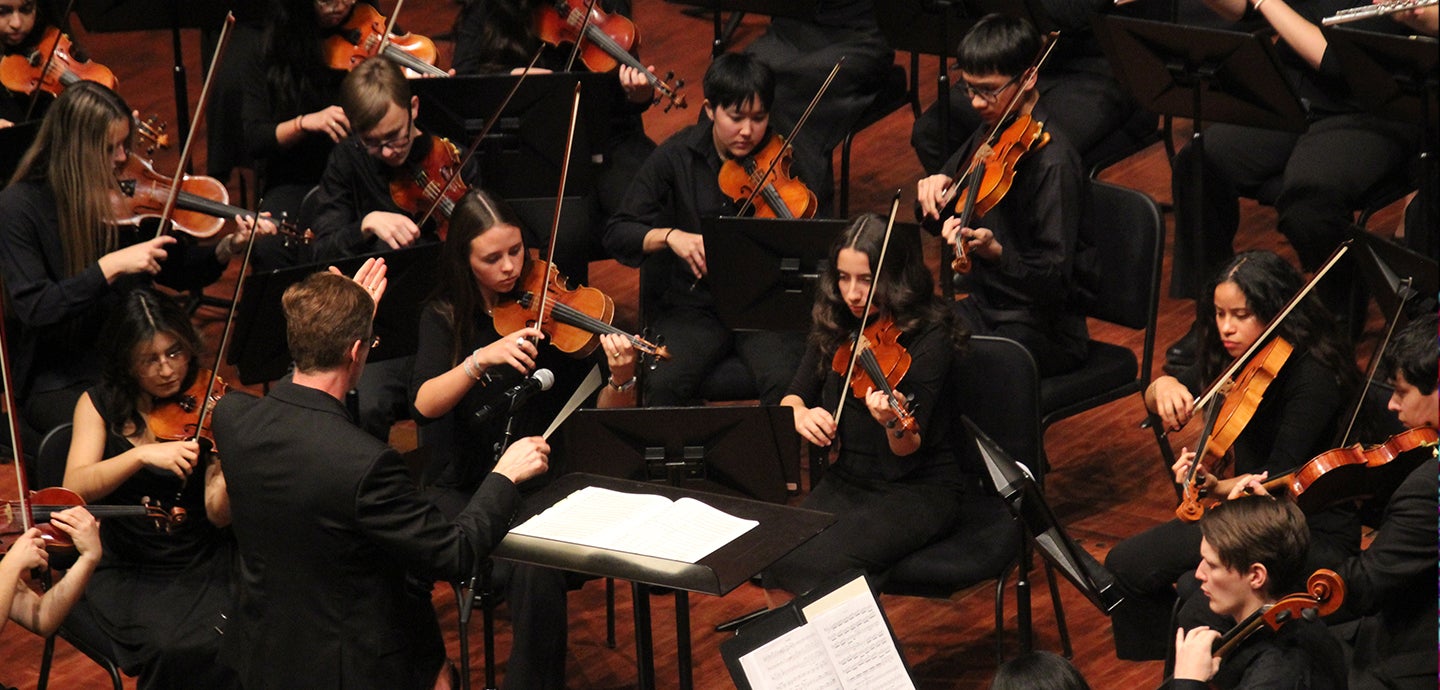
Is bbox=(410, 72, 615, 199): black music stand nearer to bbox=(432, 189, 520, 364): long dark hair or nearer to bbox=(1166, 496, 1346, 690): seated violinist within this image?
bbox=(432, 189, 520, 364): long dark hair

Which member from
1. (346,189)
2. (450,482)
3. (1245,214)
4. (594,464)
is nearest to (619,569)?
(594,464)

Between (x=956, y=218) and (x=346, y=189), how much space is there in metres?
1.65

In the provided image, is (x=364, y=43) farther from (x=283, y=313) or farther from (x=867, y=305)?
(x=867, y=305)

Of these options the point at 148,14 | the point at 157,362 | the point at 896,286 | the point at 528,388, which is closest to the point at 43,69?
the point at 148,14

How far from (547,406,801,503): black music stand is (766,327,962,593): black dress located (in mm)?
265

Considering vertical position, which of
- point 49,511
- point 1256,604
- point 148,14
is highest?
point 148,14

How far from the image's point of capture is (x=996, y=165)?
164 inches

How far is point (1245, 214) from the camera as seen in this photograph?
5547 mm

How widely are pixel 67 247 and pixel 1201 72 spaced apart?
2.77 metres

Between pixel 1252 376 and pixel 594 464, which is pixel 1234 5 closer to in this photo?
pixel 1252 376

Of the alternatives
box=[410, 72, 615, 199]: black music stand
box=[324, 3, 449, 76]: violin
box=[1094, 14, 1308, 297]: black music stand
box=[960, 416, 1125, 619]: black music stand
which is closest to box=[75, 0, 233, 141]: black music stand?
box=[324, 3, 449, 76]: violin

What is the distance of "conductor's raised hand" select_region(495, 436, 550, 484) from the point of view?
3.16 metres

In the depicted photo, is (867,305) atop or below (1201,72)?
below

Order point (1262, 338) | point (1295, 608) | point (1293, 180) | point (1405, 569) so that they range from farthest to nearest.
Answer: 1. point (1293, 180)
2. point (1262, 338)
3. point (1405, 569)
4. point (1295, 608)
